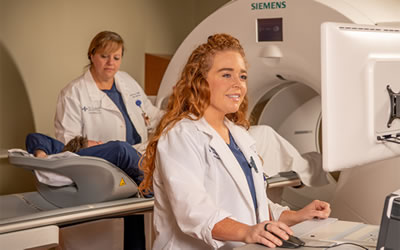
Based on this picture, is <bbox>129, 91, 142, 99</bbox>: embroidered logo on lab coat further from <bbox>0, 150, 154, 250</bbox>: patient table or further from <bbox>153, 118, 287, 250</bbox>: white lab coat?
<bbox>153, 118, 287, 250</bbox>: white lab coat

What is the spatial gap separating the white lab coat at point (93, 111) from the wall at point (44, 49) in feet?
2.67

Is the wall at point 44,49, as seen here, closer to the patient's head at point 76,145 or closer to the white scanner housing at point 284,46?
the white scanner housing at point 284,46

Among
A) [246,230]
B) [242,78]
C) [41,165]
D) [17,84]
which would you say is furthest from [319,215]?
[17,84]

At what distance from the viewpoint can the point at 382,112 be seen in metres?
1.37

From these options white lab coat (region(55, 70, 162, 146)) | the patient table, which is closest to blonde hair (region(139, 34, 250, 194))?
the patient table

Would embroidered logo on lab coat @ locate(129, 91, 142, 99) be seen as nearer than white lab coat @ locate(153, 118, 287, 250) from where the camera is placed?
No

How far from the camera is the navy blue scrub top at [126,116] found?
10.3 ft

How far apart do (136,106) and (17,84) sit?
97cm

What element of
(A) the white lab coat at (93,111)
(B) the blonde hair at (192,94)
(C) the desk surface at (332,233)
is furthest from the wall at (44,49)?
(C) the desk surface at (332,233)

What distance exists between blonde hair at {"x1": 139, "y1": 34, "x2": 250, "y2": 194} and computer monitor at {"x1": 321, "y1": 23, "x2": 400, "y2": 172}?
0.50m

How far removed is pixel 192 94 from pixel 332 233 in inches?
21.3

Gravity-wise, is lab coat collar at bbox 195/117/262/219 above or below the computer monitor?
below

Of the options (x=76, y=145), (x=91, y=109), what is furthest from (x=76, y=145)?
(x=91, y=109)

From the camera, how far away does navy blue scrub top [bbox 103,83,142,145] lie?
10.3 feet
